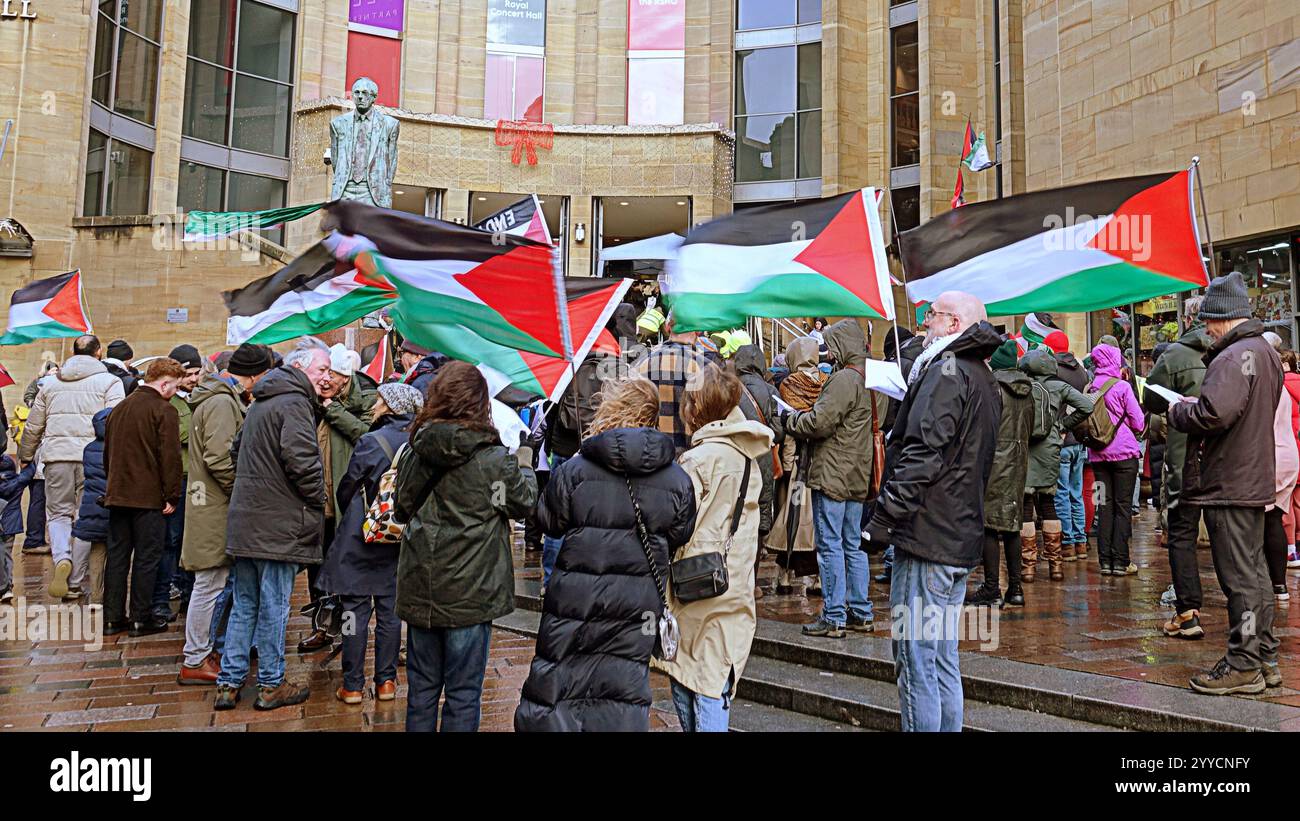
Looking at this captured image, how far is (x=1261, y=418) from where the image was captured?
518 cm

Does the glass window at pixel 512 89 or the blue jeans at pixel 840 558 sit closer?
the blue jeans at pixel 840 558

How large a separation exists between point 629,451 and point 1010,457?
4670 mm

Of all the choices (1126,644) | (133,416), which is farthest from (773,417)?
(133,416)

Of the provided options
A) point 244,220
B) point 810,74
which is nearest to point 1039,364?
point 244,220

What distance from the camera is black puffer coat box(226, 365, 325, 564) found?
545cm

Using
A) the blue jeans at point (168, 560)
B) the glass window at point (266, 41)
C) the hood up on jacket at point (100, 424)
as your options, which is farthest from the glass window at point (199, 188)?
the blue jeans at point (168, 560)

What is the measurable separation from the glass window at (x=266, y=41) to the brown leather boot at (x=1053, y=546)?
84.3ft

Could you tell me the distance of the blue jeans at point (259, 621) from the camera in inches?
218

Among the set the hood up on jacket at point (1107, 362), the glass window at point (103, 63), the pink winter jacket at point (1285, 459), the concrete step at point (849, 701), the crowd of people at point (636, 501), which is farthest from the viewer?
the glass window at point (103, 63)

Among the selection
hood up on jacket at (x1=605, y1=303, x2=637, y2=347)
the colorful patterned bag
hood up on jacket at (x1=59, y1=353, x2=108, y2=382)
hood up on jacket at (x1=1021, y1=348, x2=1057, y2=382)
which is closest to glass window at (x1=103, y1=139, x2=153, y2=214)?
hood up on jacket at (x1=59, y1=353, x2=108, y2=382)

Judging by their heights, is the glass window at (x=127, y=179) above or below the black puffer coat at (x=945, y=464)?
above

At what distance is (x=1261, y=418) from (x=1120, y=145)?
11.2 m

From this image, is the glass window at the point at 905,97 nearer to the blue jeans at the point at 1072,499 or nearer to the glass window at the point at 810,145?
the glass window at the point at 810,145
